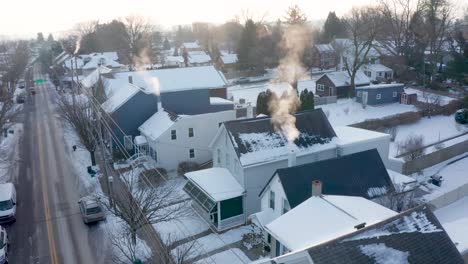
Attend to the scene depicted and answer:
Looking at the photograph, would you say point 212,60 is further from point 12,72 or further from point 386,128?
point 386,128

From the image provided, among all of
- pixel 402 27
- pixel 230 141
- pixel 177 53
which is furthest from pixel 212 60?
pixel 230 141

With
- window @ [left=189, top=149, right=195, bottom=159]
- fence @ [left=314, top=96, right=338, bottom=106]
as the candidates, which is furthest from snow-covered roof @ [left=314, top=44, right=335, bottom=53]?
window @ [left=189, top=149, right=195, bottom=159]

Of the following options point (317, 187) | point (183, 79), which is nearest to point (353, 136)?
point (317, 187)

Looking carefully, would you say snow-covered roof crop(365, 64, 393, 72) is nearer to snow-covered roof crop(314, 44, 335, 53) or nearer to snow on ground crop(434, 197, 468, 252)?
snow-covered roof crop(314, 44, 335, 53)

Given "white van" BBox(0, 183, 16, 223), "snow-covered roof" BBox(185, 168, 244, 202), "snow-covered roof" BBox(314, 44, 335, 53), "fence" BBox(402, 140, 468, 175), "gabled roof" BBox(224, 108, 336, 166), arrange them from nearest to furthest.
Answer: "snow-covered roof" BBox(185, 168, 244, 202), "white van" BBox(0, 183, 16, 223), "gabled roof" BBox(224, 108, 336, 166), "fence" BBox(402, 140, 468, 175), "snow-covered roof" BBox(314, 44, 335, 53)

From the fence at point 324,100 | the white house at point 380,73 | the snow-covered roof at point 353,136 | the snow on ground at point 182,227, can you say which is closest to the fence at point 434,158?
the snow-covered roof at point 353,136
